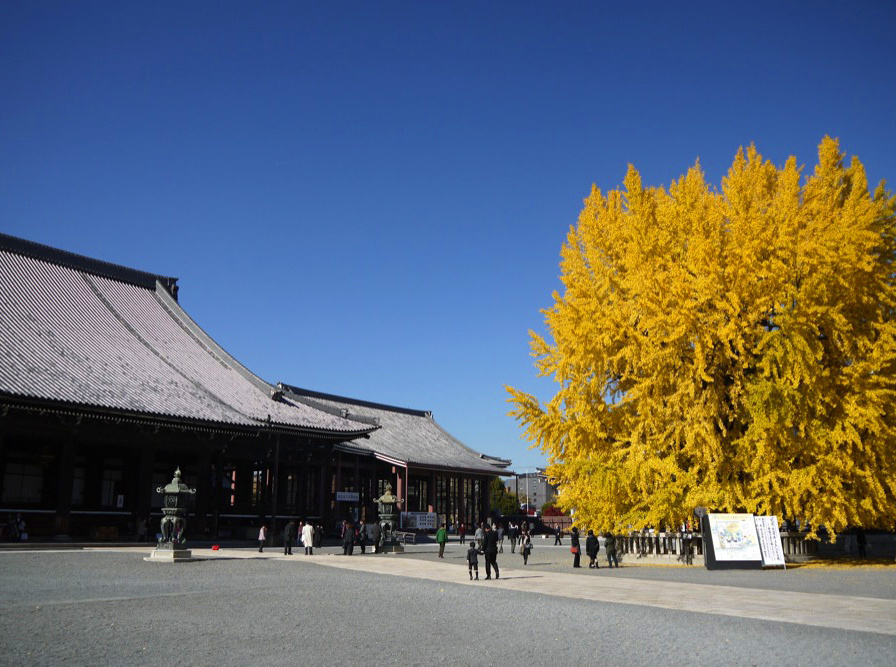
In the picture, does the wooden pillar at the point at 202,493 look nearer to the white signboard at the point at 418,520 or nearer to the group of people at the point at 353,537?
the group of people at the point at 353,537

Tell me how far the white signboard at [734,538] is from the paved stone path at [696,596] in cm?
327

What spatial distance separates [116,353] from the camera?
31672 millimetres

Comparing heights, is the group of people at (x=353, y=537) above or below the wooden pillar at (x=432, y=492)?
below

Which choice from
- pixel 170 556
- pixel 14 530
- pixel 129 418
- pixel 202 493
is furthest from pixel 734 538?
pixel 14 530

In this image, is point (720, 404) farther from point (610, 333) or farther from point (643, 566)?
point (643, 566)

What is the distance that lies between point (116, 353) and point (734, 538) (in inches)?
989

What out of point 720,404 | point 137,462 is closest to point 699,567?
point 720,404

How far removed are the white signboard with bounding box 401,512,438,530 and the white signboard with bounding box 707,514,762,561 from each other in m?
24.8

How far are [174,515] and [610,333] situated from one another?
14541 mm

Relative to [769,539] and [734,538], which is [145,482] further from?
[769,539]

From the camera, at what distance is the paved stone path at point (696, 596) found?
11812 mm

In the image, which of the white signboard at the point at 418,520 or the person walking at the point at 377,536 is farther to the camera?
the white signboard at the point at 418,520

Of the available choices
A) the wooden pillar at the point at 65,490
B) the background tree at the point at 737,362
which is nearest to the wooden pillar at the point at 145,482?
the wooden pillar at the point at 65,490

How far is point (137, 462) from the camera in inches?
1242
